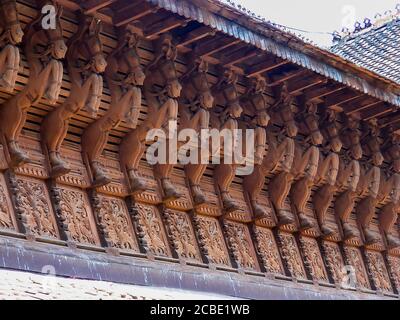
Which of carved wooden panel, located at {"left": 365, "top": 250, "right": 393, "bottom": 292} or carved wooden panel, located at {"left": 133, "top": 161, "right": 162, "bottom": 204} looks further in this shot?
carved wooden panel, located at {"left": 365, "top": 250, "right": 393, "bottom": 292}

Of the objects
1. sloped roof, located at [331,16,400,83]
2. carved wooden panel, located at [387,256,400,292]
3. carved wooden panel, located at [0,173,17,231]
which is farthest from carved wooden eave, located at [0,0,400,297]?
sloped roof, located at [331,16,400,83]

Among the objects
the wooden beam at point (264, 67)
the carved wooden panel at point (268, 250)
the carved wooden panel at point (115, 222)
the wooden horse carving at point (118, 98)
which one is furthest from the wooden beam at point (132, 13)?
the carved wooden panel at point (268, 250)

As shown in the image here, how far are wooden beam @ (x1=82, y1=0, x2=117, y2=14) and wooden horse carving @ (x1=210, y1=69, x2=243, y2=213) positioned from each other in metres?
2.11

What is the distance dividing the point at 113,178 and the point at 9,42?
1.86m

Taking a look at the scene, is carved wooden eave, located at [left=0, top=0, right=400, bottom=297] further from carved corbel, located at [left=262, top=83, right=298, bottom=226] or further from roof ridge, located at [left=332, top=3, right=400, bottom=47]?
roof ridge, located at [left=332, top=3, right=400, bottom=47]

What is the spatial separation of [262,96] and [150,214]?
1.91 meters

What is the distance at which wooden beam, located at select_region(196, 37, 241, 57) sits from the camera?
10820 millimetres

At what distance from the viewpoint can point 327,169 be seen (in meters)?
13.2

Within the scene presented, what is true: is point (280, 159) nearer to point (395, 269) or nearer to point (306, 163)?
point (306, 163)

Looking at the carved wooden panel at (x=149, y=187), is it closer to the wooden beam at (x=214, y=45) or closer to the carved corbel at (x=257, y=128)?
the wooden beam at (x=214, y=45)

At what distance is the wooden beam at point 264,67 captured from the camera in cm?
1149

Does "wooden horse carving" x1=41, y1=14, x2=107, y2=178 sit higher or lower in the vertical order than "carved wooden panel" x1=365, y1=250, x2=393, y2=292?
higher
